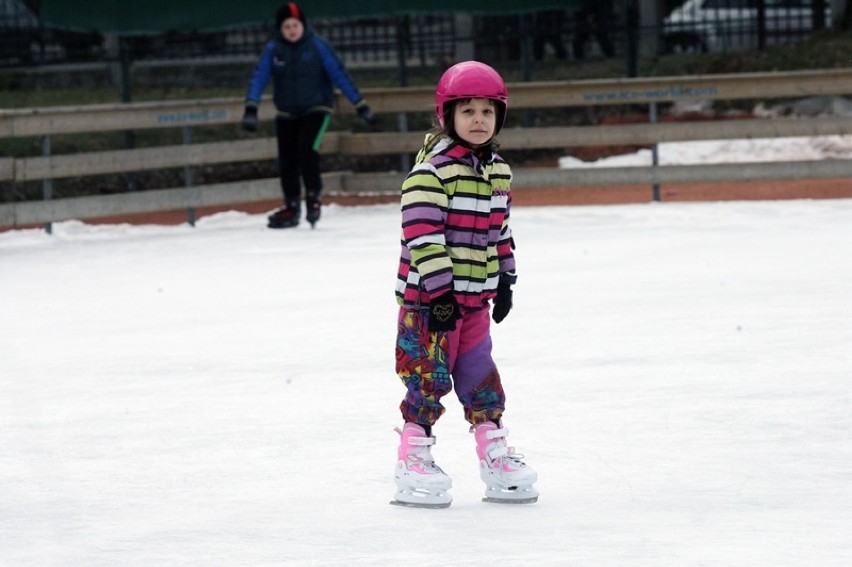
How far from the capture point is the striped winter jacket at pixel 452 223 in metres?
3.91

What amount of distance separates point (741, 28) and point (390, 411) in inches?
610

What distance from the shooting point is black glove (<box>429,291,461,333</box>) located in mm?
3871

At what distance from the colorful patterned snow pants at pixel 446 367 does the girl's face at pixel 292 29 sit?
7.76 metres

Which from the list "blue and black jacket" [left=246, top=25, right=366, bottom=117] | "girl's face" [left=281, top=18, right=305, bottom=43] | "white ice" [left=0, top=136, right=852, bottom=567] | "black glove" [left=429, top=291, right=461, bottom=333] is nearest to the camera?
"white ice" [left=0, top=136, right=852, bottom=567]

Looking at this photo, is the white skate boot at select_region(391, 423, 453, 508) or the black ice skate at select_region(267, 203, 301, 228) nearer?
the white skate boot at select_region(391, 423, 453, 508)

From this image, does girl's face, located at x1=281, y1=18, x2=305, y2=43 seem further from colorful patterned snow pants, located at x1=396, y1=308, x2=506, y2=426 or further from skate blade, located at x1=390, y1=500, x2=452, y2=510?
skate blade, located at x1=390, y1=500, x2=452, y2=510

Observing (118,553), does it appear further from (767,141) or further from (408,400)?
(767,141)

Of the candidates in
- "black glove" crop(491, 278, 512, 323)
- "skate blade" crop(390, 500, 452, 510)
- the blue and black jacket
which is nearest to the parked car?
the blue and black jacket

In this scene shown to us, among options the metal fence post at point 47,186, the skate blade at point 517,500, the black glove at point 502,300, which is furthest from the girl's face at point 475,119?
the metal fence post at point 47,186

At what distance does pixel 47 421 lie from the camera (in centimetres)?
543

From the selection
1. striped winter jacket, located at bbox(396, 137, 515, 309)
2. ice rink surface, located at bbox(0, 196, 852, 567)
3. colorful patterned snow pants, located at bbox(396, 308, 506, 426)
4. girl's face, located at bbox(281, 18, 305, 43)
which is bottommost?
ice rink surface, located at bbox(0, 196, 852, 567)

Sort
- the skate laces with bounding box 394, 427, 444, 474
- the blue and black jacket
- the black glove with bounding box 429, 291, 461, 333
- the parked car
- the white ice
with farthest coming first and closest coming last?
the parked car
the blue and black jacket
the skate laces with bounding box 394, 427, 444, 474
the black glove with bounding box 429, 291, 461, 333
the white ice

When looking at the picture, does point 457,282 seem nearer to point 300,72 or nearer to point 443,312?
point 443,312

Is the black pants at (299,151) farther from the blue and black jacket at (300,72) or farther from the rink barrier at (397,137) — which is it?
the rink barrier at (397,137)
